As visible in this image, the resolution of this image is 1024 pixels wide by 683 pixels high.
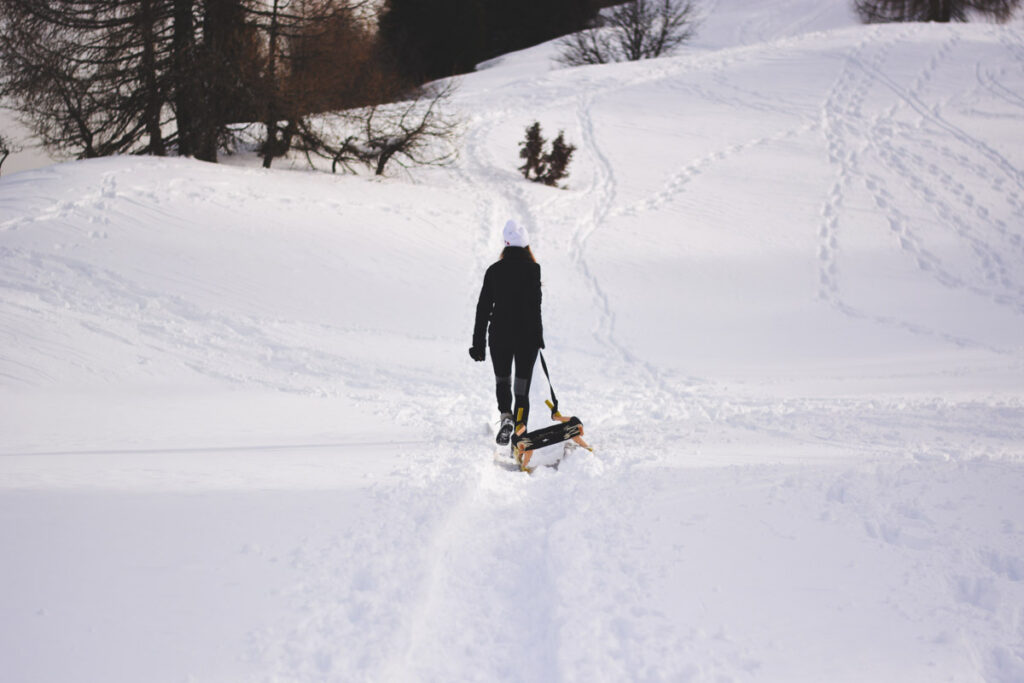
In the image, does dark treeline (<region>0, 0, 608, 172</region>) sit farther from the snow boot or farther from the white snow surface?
the snow boot

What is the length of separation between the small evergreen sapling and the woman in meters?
11.5

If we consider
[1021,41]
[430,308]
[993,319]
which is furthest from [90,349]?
[1021,41]

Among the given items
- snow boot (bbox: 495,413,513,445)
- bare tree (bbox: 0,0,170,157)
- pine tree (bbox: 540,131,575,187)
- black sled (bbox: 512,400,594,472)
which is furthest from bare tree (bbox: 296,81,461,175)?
black sled (bbox: 512,400,594,472)

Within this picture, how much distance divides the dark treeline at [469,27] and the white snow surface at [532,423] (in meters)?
27.8

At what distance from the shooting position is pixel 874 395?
7.01 metres

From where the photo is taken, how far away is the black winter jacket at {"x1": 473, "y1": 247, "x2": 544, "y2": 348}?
523 cm

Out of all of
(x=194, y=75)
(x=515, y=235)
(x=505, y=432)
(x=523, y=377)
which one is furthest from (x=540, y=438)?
(x=194, y=75)

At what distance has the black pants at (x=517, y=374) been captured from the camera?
17.7ft

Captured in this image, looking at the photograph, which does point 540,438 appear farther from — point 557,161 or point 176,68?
point 176,68

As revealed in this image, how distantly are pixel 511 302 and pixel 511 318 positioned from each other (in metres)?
0.13

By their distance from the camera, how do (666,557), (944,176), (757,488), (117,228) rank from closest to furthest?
(666,557)
(757,488)
(117,228)
(944,176)

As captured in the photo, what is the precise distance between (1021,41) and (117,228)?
29.6 metres

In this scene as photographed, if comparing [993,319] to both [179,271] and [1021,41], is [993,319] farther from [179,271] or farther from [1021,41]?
[1021,41]

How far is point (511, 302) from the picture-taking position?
5281 millimetres
